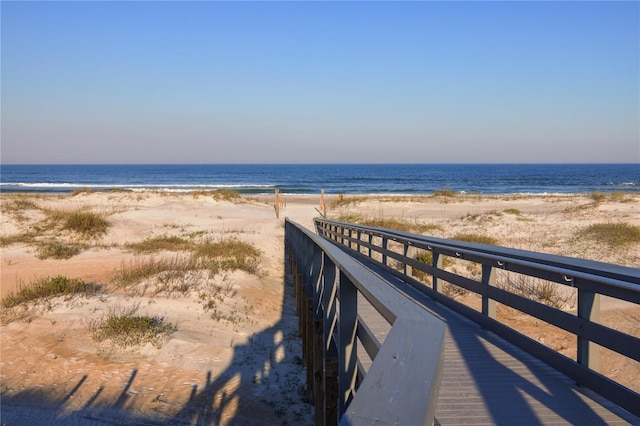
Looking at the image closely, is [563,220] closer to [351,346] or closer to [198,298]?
[198,298]

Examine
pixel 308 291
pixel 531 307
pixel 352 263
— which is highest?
pixel 352 263

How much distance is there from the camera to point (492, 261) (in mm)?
6375

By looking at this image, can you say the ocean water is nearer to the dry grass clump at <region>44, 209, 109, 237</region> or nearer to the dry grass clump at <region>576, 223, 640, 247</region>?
the dry grass clump at <region>44, 209, 109, 237</region>

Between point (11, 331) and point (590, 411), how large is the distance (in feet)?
32.1

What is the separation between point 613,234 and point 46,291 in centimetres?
1777

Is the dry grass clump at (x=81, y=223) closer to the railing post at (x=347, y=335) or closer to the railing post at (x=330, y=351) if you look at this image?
the railing post at (x=330, y=351)

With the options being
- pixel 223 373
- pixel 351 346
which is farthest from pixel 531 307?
pixel 223 373

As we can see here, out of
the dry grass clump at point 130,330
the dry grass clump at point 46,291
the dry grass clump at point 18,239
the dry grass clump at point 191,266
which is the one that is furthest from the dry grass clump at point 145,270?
the dry grass clump at point 18,239

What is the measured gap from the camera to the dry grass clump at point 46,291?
11938mm

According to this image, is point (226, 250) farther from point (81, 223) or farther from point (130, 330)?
point (130, 330)

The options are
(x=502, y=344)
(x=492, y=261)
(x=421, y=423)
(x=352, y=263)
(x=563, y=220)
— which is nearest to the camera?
(x=421, y=423)

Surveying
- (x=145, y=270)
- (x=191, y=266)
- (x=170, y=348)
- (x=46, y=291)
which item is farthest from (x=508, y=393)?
(x=191, y=266)

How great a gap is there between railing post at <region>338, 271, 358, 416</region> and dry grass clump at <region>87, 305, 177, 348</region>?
624 centimetres

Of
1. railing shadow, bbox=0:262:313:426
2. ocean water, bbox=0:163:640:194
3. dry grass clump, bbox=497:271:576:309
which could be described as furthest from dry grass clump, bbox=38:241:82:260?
ocean water, bbox=0:163:640:194
